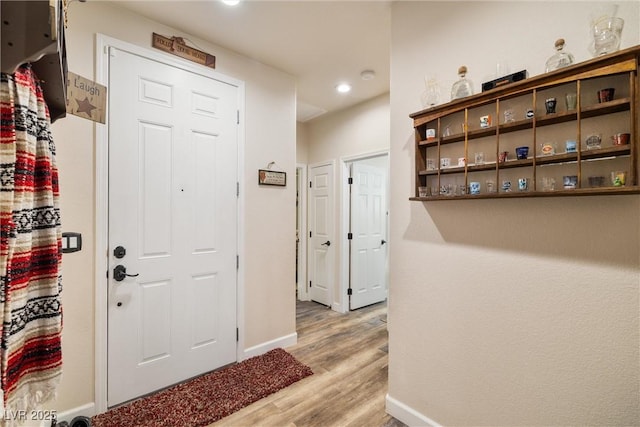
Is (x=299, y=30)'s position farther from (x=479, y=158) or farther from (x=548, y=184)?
(x=548, y=184)

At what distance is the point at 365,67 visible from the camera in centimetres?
269

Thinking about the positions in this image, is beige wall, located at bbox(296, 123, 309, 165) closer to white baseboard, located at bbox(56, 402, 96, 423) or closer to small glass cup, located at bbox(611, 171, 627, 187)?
white baseboard, located at bbox(56, 402, 96, 423)

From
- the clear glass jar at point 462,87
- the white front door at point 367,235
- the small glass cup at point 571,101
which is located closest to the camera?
the small glass cup at point 571,101

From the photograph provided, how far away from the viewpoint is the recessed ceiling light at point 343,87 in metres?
3.06

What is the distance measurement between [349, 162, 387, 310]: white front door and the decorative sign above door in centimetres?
209

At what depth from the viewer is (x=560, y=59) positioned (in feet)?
3.82

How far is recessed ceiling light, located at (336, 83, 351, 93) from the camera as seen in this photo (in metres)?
3.06

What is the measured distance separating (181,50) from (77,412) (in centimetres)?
255

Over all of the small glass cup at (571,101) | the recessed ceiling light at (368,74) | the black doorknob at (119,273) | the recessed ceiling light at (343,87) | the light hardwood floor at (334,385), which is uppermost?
the recessed ceiling light at (343,87)

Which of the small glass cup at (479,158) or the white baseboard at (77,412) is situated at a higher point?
the small glass cup at (479,158)

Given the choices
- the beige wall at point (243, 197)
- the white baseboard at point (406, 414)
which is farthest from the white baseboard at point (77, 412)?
the white baseboard at point (406, 414)

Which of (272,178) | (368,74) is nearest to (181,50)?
(272,178)

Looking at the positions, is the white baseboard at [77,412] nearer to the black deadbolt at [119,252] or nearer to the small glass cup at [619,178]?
the black deadbolt at [119,252]

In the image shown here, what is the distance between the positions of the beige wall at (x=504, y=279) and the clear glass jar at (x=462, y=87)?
58 millimetres
